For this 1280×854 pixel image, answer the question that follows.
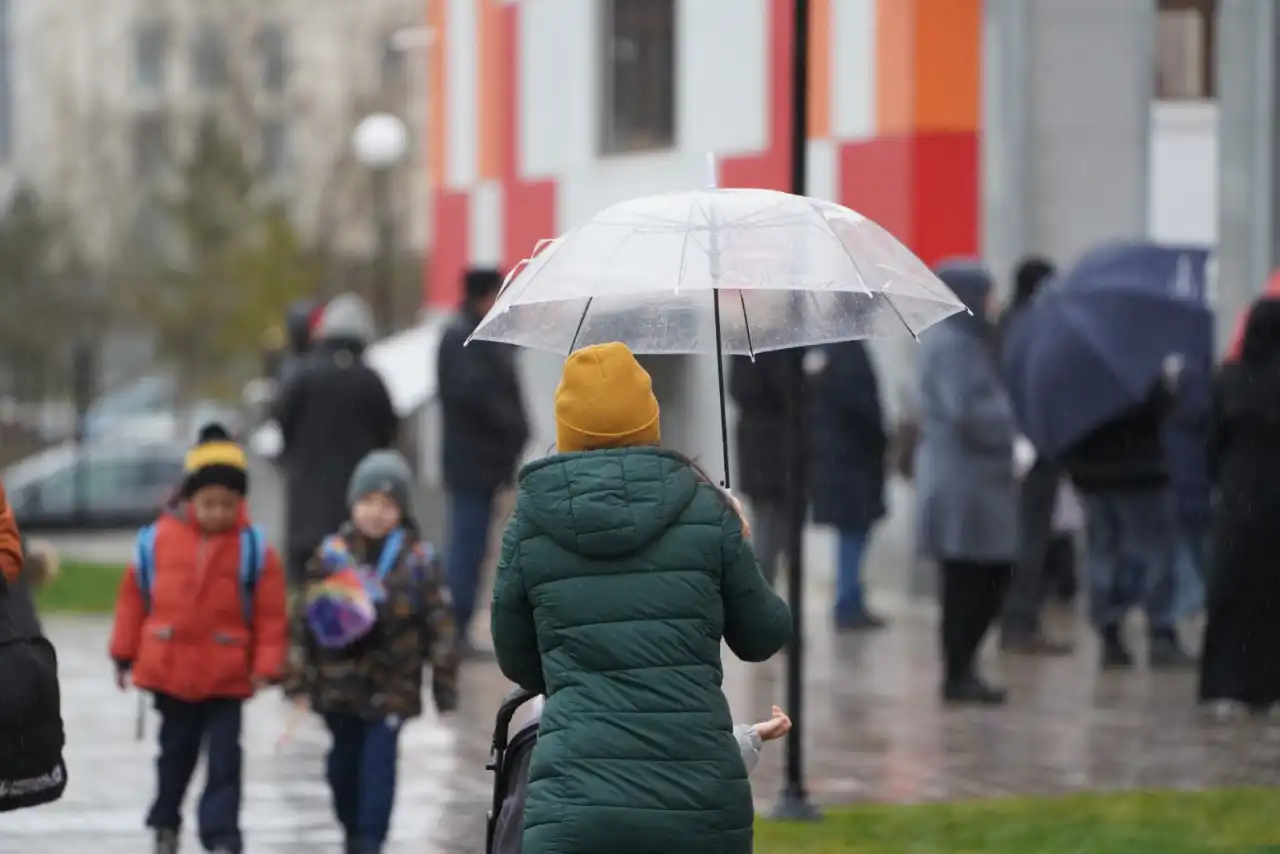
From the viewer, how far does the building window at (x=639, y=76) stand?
20.2 meters

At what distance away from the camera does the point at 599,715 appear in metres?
4.82

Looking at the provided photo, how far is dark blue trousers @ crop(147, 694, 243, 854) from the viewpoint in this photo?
8008 millimetres

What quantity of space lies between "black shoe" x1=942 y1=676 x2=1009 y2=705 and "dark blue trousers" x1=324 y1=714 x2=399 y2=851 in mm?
4035

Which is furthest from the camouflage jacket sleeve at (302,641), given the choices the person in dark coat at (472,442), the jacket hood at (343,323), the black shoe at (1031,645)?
the black shoe at (1031,645)

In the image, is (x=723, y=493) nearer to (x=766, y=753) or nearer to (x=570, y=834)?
(x=570, y=834)

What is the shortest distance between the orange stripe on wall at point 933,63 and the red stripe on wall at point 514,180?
6.33m

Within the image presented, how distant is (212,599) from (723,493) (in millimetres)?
3388

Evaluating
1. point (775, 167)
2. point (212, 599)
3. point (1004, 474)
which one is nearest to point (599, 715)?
point (212, 599)

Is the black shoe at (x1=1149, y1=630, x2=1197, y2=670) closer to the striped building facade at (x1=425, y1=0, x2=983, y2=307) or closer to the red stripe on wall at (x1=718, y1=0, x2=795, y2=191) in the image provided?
the striped building facade at (x1=425, y1=0, x2=983, y2=307)

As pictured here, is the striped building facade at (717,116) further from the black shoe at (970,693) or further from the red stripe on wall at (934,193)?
the black shoe at (970,693)

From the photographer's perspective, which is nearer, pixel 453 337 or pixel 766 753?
pixel 766 753

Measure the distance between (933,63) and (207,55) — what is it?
66.4m

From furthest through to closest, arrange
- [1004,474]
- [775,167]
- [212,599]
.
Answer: [775,167]
[1004,474]
[212,599]

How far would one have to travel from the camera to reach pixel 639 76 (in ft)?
68.1
